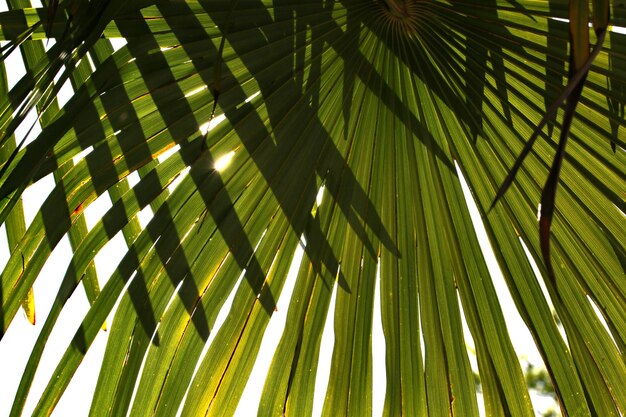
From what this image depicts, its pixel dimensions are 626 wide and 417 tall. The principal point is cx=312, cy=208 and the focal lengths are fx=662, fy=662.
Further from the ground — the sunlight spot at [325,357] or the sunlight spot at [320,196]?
the sunlight spot at [320,196]

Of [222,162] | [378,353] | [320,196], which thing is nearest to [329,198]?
[320,196]

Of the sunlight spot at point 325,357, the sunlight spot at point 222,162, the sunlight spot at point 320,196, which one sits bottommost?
the sunlight spot at point 325,357

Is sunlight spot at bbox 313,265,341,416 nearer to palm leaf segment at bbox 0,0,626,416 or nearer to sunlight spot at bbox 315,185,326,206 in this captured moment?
palm leaf segment at bbox 0,0,626,416

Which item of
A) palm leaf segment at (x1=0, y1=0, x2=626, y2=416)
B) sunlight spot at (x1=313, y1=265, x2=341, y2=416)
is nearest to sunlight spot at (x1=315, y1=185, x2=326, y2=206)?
palm leaf segment at (x1=0, y1=0, x2=626, y2=416)

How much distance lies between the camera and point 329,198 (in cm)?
→ 114

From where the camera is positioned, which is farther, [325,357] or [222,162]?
[325,357]

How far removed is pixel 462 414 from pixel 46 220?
0.80 m

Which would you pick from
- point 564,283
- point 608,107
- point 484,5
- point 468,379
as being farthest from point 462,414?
point 484,5

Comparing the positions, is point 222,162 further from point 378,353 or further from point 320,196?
point 378,353

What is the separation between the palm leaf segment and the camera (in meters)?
0.97

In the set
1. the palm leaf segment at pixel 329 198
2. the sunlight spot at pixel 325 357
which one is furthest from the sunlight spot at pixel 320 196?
the sunlight spot at pixel 325 357

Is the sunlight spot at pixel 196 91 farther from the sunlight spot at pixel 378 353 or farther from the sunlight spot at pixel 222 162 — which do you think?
the sunlight spot at pixel 378 353

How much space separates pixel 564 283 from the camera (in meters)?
1.17

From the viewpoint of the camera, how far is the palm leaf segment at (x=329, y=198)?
970 mm
